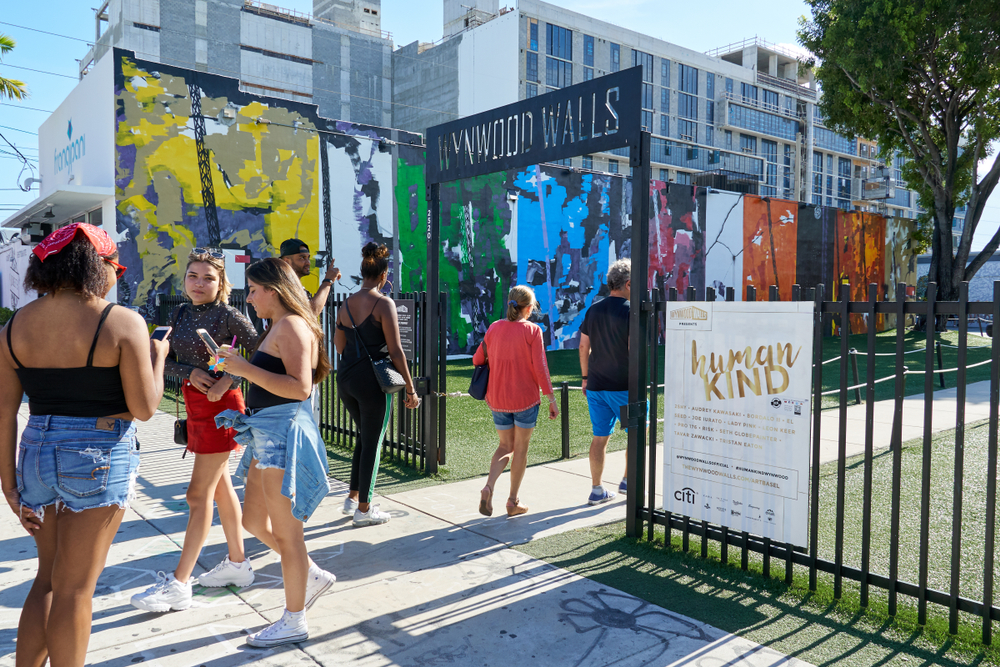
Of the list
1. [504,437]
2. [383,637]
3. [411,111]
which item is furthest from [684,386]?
[411,111]

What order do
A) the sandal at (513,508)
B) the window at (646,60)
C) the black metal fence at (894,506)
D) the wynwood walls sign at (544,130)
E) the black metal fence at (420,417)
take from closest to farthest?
1. the black metal fence at (894,506)
2. the wynwood walls sign at (544,130)
3. the sandal at (513,508)
4. the black metal fence at (420,417)
5. the window at (646,60)

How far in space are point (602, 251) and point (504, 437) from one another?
723 inches

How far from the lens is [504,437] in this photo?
537 centimetres

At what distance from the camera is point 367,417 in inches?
206

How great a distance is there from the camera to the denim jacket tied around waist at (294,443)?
321 cm

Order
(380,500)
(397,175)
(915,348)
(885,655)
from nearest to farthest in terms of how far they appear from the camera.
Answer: (885,655)
(380,500)
(397,175)
(915,348)

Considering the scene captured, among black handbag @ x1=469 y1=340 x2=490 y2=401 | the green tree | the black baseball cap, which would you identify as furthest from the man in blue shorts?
the green tree

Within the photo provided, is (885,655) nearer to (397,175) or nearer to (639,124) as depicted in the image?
(639,124)

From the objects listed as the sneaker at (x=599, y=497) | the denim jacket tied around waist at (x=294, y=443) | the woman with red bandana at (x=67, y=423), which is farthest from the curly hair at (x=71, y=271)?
the sneaker at (x=599, y=497)

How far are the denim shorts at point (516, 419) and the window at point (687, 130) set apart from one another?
67123 millimetres

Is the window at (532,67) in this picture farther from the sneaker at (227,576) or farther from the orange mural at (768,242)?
the sneaker at (227,576)

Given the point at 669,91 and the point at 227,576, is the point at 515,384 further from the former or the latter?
the point at 669,91

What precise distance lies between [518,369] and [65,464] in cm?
326

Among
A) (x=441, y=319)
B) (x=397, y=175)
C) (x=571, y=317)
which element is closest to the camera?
(x=441, y=319)
